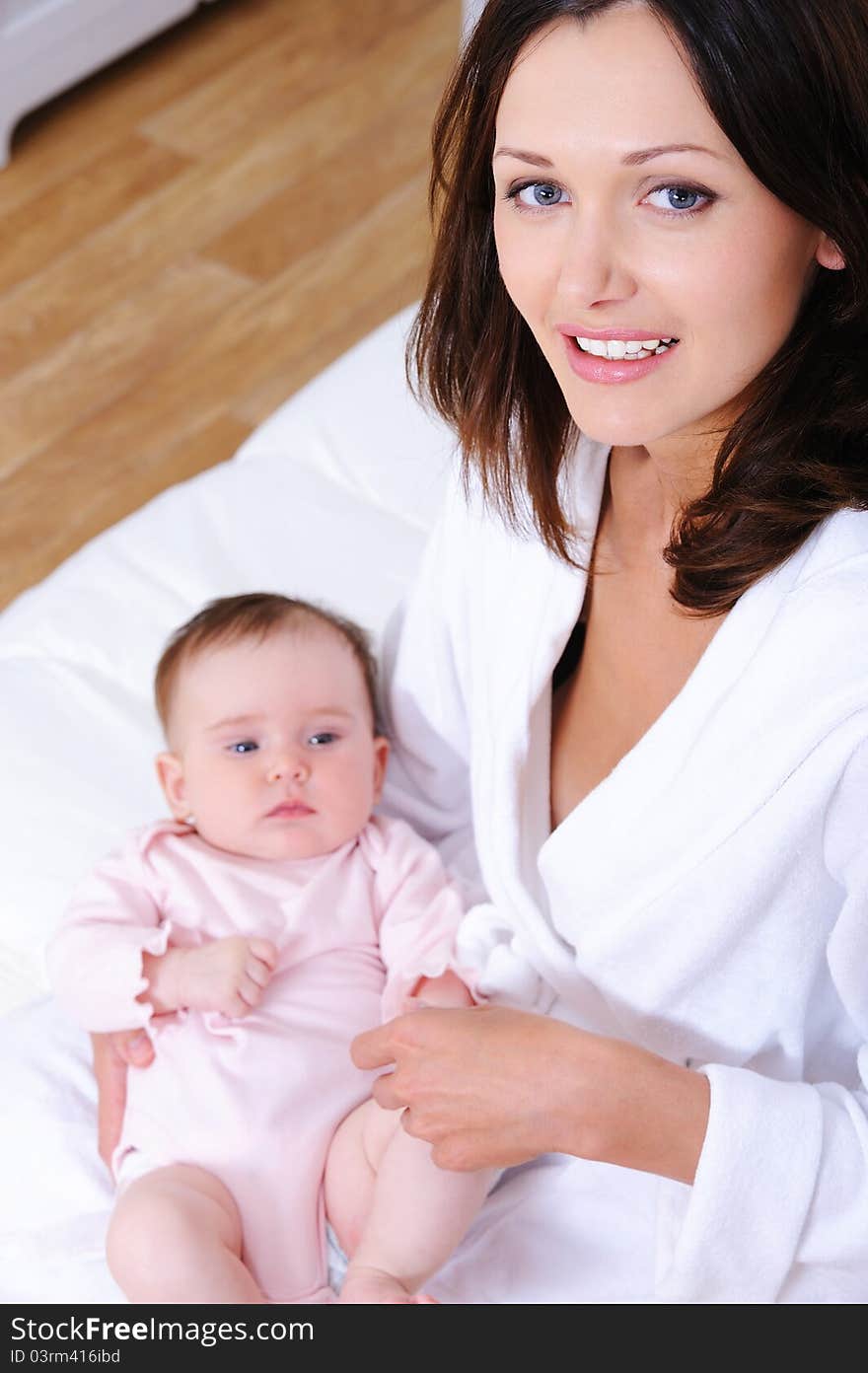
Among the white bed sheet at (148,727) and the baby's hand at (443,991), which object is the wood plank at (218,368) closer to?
the white bed sheet at (148,727)

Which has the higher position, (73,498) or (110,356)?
(110,356)

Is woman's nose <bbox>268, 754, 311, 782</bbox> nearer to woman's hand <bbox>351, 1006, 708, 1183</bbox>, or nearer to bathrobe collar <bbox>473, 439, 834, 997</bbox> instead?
bathrobe collar <bbox>473, 439, 834, 997</bbox>

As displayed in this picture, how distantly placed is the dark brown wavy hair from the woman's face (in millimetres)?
18

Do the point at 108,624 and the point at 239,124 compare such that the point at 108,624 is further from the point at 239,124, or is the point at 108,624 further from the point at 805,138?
the point at 239,124

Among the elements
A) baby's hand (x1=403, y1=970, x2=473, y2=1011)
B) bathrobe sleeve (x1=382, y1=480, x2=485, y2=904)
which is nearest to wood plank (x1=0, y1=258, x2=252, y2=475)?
bathrobe sleeve (x1=382, y1=480, x2=485, y2=904)

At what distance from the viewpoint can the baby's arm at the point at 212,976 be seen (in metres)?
1.28

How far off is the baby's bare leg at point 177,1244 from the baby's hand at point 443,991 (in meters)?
0.22

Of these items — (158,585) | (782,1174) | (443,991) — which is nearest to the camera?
(782,1174)

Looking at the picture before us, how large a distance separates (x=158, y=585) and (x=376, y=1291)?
862 millimetres

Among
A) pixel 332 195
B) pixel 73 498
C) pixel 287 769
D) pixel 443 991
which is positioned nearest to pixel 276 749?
pixel 287 769

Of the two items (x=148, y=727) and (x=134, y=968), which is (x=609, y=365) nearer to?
(x=134, y=968)

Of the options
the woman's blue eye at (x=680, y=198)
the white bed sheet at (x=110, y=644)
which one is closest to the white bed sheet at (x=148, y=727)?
the white bed sheet at (x=110, y=644)

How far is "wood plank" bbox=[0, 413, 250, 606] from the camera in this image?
2.38 metres

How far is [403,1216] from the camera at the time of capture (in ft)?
3.80
